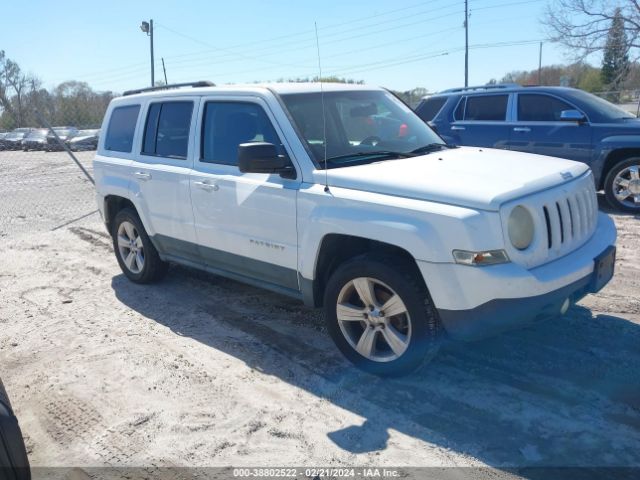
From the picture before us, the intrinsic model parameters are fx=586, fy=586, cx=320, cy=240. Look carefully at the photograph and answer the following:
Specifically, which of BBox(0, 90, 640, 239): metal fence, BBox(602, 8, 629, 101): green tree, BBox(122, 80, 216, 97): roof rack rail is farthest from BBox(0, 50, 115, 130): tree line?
BBox(602, 8, 629, 101): green tree

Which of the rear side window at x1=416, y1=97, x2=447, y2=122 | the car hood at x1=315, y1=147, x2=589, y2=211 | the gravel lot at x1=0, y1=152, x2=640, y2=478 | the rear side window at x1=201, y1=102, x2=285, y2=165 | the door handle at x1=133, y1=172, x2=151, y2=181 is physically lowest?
the gravel lot at x1=0, y1=152, x2=640, y2=478

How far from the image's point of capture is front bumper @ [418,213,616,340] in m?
3.23


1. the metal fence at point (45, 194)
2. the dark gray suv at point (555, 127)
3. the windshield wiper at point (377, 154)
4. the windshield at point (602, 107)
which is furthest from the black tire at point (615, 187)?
the metal fence at point (45, 194)

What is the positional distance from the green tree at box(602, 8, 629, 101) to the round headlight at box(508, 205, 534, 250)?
879 inches

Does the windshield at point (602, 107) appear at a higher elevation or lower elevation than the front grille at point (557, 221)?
higher

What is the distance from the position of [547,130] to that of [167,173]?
607 cm

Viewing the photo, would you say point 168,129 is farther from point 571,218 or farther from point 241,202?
point 571,218

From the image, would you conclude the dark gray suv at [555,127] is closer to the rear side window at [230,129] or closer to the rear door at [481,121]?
the rear door at [481,121]

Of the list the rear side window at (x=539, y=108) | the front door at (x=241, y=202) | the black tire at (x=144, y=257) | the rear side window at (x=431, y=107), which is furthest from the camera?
the rear side window at (x=431, y=107)

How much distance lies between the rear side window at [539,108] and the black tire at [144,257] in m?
6.03

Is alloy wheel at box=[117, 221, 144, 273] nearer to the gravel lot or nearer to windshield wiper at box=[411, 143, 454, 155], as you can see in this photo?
the gravel lot

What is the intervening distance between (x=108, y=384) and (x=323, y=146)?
2245 mm

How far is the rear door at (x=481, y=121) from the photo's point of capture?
9.26 meters

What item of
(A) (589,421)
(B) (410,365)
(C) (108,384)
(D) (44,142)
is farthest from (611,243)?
(D) (44,142)
